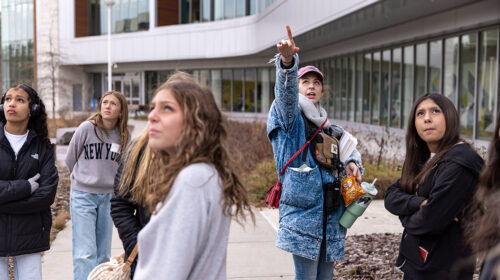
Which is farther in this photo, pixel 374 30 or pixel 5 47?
pixel 5 47

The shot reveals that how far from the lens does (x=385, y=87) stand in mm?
21203

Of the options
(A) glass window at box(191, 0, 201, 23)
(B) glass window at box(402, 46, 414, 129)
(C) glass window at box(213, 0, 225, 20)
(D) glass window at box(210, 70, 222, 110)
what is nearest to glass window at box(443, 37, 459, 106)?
(B) glass window at box(402, 46, 414, 129)

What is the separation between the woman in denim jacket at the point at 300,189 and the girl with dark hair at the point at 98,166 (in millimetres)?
1743

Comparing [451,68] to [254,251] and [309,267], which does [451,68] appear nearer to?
[254,251]

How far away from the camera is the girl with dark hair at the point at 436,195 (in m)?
2.80

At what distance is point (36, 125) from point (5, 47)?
49.6 metres

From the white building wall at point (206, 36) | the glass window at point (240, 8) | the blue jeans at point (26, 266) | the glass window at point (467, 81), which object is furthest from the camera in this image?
the glass window at point (240, 8)

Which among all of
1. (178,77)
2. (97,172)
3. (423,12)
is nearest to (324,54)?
(423,12)

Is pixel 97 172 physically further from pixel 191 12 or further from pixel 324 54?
pixel 191 12

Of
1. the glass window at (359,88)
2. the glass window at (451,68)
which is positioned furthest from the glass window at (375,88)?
the glass window at (451,68)

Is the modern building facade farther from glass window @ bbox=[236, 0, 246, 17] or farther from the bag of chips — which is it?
the bag of chips

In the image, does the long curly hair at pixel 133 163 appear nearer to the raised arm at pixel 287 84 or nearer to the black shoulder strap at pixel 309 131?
the raised arm at pixel 287 84

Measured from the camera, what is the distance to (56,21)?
46938mm

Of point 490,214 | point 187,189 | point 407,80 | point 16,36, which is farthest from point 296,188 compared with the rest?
point 16,36
